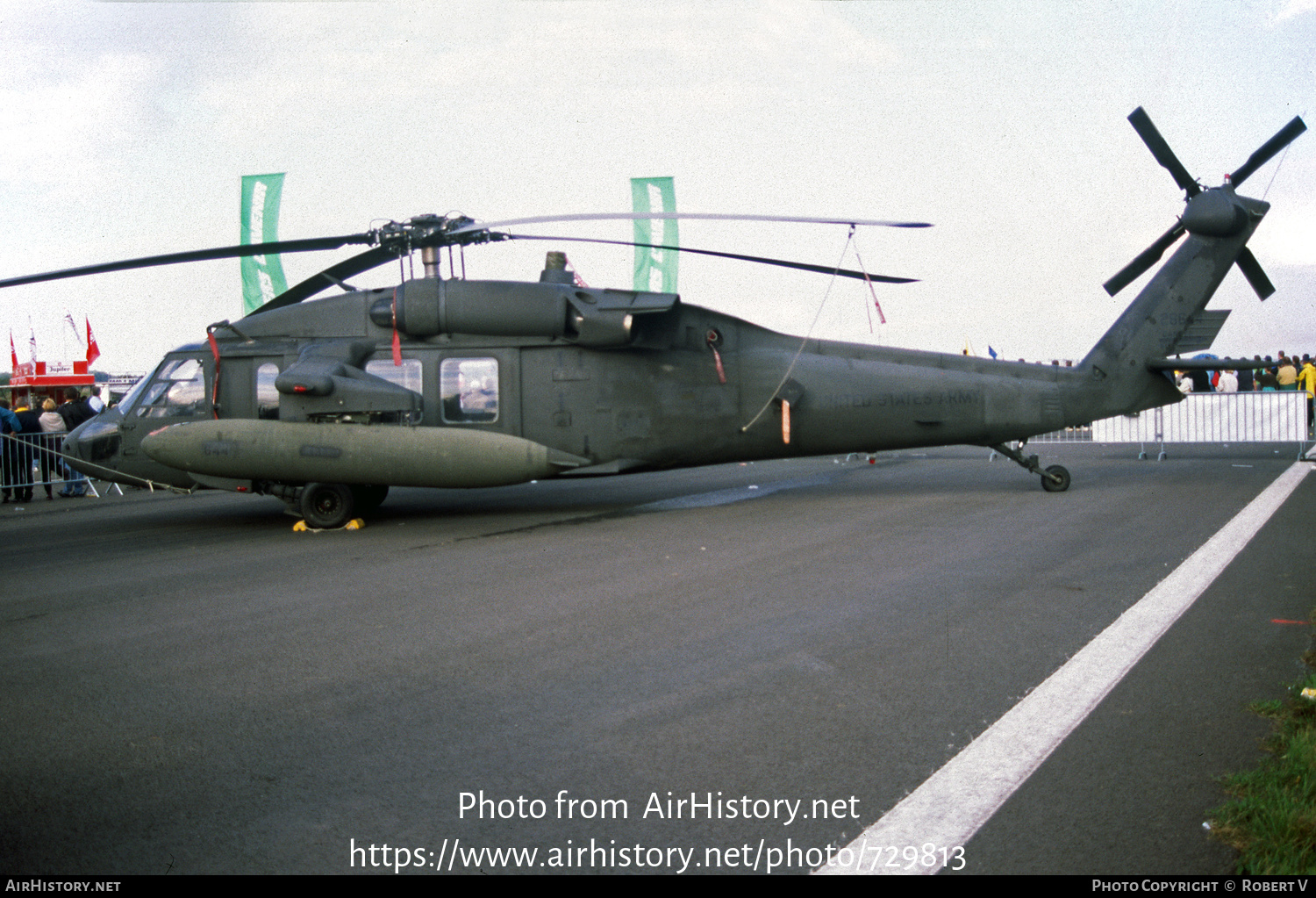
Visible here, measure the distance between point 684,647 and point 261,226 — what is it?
28.1 meters

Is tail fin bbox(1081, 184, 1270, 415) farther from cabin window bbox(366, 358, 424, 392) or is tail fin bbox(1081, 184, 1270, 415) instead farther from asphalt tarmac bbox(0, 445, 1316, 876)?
cabin window bbox(366, 358, 424, 392)

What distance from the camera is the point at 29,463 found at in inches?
687

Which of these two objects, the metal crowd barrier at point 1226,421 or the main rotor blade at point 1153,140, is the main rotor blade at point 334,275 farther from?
the metal crowd barrier at point 1226,421

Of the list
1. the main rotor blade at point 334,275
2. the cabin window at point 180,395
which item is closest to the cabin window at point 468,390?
the main rotor blade at point 334,275

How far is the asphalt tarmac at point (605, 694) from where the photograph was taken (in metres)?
3.21

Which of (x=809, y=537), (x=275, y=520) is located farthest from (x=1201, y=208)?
(x=275, y=520)

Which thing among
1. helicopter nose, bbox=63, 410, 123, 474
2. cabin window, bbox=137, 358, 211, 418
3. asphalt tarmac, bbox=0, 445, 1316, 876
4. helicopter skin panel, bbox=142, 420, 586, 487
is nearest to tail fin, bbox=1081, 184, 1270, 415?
asphalt tarmac, bbox=0, 445, 1316, 876

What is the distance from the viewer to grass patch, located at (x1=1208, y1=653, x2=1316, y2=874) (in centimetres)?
286

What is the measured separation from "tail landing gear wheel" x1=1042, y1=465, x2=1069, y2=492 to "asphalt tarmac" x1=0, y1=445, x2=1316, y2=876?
3082mm

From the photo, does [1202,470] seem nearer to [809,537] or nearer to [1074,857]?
[809,537]

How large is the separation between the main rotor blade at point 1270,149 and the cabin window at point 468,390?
1054 centimetres

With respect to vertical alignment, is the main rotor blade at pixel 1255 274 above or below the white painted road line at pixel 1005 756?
above
